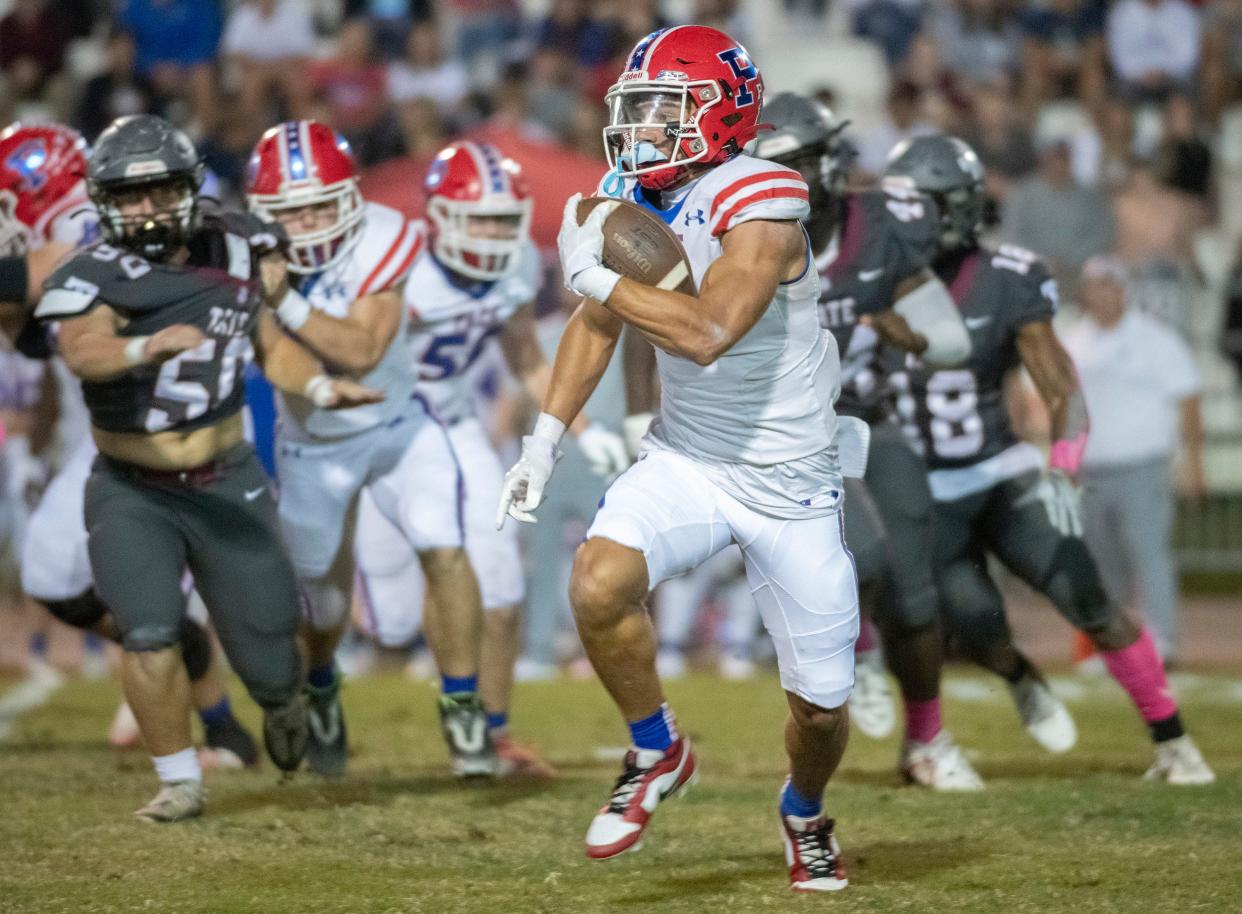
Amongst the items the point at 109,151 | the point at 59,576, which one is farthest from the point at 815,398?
the point at 59,576

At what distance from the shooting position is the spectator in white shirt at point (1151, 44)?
1304 cm

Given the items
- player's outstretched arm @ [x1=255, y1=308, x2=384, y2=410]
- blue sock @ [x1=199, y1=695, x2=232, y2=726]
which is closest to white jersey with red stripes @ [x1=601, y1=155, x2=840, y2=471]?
player's outstretched arm @ [x1=255, y1=308, x2=384, y2=410]

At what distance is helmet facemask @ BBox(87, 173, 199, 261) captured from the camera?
5227 mm

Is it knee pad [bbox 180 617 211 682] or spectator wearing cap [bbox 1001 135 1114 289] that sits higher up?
spectator wearing cap [bbox 1001 135 1114 289]

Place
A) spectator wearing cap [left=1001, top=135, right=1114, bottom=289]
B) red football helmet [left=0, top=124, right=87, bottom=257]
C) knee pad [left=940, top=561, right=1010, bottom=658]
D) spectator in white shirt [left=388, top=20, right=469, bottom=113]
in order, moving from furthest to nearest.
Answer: spectator in white shirt [left=388, top=20, right=469, bottom=113]
spectator wearing cap [left=1001, top=135, right=1114, bottom=289]
red football helmet [left=0, top=124, right=87, bottom=257]
knee pad [left=940, top=561, right=1010, bottom=658]

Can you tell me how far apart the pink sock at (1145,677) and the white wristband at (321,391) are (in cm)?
254

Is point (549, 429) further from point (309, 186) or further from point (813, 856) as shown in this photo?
point (309, 186)

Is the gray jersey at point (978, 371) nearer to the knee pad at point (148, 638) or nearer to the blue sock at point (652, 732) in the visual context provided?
the blue sock at point (652, 732)

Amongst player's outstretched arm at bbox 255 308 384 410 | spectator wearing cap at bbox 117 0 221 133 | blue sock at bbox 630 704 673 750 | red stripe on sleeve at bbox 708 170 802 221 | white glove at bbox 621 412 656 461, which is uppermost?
spectator wearing cap at bbox 117 0 221 133

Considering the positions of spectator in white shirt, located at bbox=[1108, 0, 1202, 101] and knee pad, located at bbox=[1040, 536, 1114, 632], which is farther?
spectator in white shirt, located at bbox=[1108, 0, 1202, 101]

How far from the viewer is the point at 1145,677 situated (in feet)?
19.9

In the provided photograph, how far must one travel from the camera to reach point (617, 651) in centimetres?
428

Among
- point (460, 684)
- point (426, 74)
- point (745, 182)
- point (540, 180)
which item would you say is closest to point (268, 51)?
point (426, 74)

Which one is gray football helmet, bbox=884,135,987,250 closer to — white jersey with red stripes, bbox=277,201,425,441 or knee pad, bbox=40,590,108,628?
white jersey with red stripes, bbox=277,201,425,441
